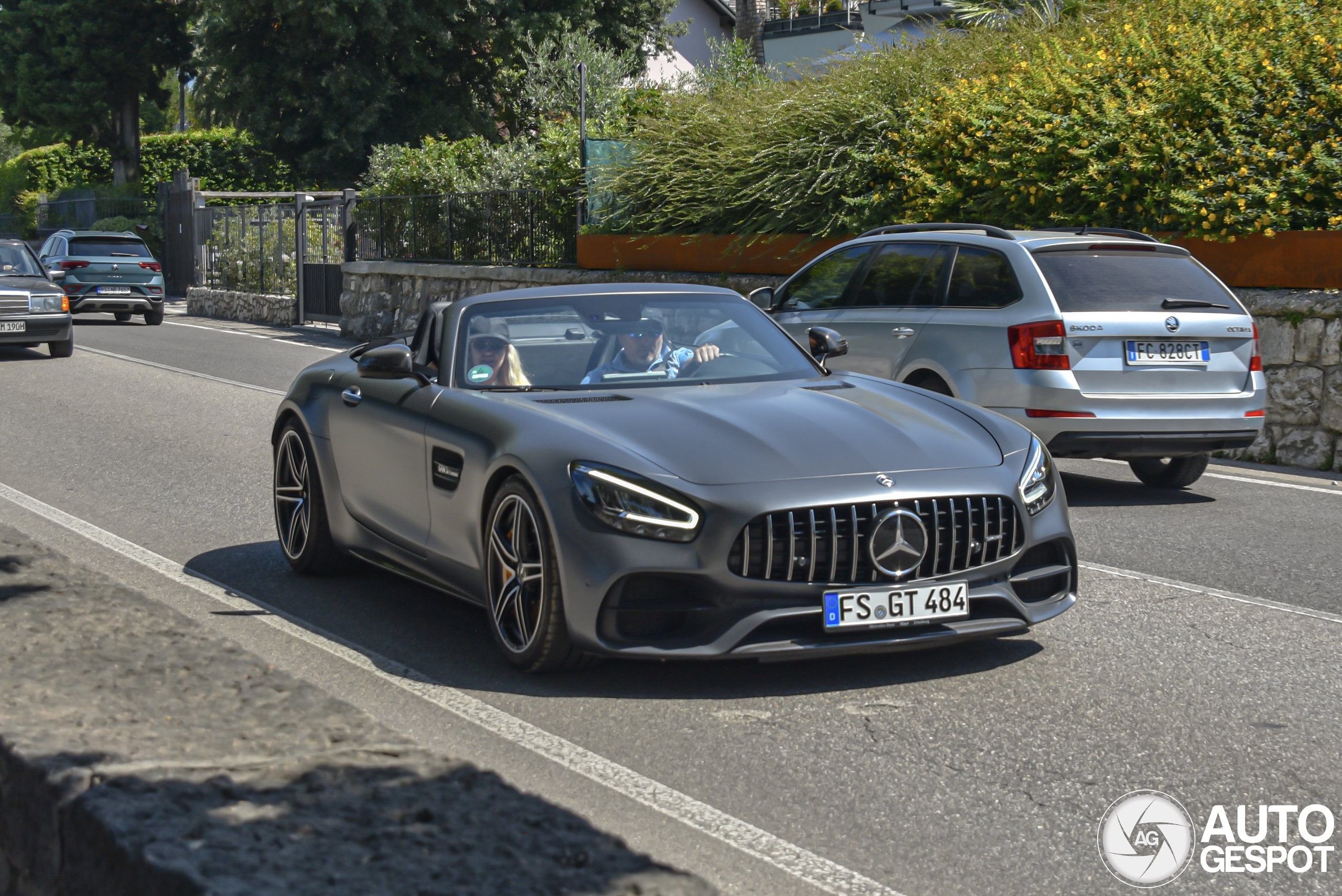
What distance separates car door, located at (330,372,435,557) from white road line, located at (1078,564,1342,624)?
9.00 ft

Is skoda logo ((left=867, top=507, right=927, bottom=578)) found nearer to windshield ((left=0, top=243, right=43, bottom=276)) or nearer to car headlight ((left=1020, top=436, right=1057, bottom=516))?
car headlight ((left=1020, top=436, right=1057, bottom=516))

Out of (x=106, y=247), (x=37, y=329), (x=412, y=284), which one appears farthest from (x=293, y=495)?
(x=106, y=247)

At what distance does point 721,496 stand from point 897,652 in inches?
42.1

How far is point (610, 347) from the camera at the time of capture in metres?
6.38

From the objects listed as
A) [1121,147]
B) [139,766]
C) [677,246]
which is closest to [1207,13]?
[1121,147]

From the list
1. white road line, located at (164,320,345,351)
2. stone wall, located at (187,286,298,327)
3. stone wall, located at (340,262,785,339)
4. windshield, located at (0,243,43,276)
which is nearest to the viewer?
windshield, located at (0,243,43,276)

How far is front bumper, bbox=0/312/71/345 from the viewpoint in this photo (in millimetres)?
20469

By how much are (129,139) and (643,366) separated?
169ft

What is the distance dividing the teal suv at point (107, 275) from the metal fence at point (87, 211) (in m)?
17.5

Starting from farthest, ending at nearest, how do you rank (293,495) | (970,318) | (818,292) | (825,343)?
1. (818,292)
2. (970,318)
3. (293,495)
4. (825,343)

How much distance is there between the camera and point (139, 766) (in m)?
3.11

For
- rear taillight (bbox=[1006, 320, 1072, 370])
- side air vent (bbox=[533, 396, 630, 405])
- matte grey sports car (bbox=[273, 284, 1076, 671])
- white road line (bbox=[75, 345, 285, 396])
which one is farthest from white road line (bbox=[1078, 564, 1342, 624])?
white road line (bbox=[75, 345, 285, 396])

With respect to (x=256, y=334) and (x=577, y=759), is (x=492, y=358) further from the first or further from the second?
(x=256, y=334)

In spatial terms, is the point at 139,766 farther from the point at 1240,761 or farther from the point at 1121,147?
the point at 1121,147
